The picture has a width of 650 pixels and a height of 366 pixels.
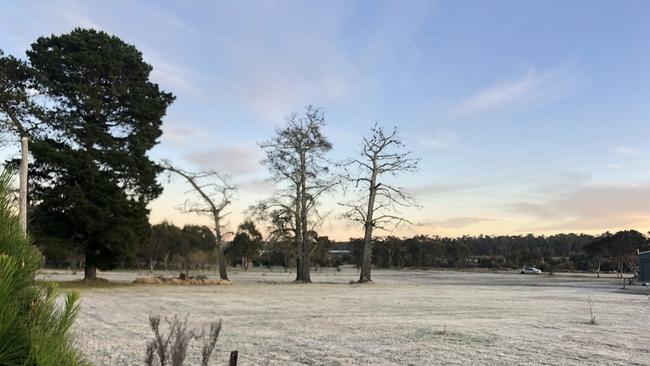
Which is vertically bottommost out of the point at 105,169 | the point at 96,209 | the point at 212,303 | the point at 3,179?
the point at 212,303

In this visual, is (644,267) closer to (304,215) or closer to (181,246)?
(304,215)

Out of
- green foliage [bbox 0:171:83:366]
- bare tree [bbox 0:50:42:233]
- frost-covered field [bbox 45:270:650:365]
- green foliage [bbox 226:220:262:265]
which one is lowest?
frost-covered field [bbox 45:270:650:365]

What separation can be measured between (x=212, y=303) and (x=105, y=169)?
47.0 ft

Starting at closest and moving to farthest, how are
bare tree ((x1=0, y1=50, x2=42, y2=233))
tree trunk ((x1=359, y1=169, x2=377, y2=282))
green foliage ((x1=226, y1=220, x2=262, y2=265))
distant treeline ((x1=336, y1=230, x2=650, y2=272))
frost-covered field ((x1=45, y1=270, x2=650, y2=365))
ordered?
frost-covered field ((x1=45, y1=270, x2=650, y2=365)) → bare tree ((x1=0, y1=50, x2=42, y2=233)) → tree trunk ((x1=359, y1=169, x2=377, y2=282)) → distant treeline ((x1=336, y1=230, x2=650, y2=272)) → green foliage ((x1=226, y1=220, x2=262, y2=265))

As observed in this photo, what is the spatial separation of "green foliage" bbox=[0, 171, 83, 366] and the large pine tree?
28.7 meters

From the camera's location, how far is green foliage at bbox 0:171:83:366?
82.7 inches

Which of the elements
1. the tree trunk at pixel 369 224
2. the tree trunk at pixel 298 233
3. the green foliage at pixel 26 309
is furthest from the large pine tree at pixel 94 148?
the green foliage at pixel 26 309

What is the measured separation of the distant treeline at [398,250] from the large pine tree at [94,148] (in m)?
1.72

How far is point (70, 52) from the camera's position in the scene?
31656 mm

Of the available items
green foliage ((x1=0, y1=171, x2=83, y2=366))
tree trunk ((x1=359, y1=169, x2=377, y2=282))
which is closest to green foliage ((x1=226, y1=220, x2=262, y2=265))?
tree trunk ((x1=359, y1=169, x2=377, y2=282))

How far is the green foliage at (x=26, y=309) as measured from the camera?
210 cm

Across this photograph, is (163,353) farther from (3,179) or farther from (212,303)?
(212,303)

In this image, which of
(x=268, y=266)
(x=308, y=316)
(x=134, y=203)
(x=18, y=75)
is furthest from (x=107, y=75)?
(x=268, y=266)

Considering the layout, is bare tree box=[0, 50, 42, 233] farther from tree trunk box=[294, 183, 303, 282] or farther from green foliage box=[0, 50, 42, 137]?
tree trunk box=[294, 183, 303, 282]
